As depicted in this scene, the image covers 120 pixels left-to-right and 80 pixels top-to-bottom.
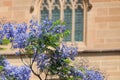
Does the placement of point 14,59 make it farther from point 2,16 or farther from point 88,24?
point 88,24

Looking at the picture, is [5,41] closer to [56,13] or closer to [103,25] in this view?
[103,25]

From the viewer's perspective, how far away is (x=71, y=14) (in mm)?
12852

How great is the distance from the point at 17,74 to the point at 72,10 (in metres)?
5.08

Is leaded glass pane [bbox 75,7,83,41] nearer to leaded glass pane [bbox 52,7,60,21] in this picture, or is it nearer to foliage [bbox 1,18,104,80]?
leaded glass pane [bbox 52,7,60,21]

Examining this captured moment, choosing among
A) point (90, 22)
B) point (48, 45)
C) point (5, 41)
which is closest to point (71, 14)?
point (90, 22)

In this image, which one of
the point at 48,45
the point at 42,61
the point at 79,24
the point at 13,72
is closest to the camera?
the point at 13,72

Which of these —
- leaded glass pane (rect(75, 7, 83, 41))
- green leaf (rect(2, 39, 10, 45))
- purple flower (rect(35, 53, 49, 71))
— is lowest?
leaded glass pane (rect(75, 7, 83, 41))

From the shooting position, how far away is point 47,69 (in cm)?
855

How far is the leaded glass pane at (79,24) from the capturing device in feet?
42.0

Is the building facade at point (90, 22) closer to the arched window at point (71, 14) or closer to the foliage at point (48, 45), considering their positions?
the arched window at point (71, 14)

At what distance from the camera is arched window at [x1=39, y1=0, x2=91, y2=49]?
42.0 ft

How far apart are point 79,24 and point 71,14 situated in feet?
1.03

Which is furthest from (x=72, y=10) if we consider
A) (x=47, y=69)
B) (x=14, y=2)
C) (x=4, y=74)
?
(x=4, y=74)

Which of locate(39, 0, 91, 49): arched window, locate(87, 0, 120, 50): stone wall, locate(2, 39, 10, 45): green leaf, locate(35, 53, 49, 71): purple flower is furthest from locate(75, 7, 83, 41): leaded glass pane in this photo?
locate(2, 39, 10, 45): green leaf
